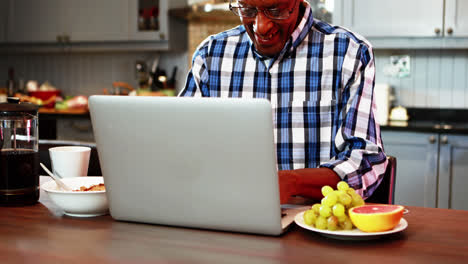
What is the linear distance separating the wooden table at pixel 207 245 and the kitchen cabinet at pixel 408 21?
235 centimetres

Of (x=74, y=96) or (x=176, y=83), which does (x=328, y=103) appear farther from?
(x=74, y=96)

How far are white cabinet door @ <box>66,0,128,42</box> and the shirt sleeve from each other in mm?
2818

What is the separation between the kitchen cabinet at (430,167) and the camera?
3117 millimetres

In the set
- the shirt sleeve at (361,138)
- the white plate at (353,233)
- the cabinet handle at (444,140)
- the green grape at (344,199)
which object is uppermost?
the shirt sleeve at (361,138)

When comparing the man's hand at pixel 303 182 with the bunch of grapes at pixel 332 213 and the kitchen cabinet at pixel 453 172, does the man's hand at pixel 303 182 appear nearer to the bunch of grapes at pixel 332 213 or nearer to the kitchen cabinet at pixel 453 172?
the bunch of grapes at pixel 332 213

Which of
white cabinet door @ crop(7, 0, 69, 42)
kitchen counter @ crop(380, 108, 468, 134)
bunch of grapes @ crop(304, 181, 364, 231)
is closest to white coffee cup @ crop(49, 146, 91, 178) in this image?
bunch of grapes @ crop(304, 181, 364, 231)

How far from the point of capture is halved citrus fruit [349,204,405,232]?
3.23 feet

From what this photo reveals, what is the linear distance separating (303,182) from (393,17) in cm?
235

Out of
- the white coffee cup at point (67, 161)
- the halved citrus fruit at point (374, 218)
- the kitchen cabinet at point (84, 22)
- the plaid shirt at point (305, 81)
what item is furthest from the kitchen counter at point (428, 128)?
the halved citrus fruit at point (374, 218)

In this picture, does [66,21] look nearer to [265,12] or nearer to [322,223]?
[265,12]

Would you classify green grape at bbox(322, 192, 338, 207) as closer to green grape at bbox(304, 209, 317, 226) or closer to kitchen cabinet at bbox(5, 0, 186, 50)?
green grape at bbox(304, 209, 317, 226)

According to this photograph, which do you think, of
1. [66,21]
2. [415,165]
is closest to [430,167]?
[415,165]

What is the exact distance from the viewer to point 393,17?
3350 mm

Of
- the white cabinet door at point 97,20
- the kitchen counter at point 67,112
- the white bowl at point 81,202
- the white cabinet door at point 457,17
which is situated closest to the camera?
the white bowl at point 81,202
